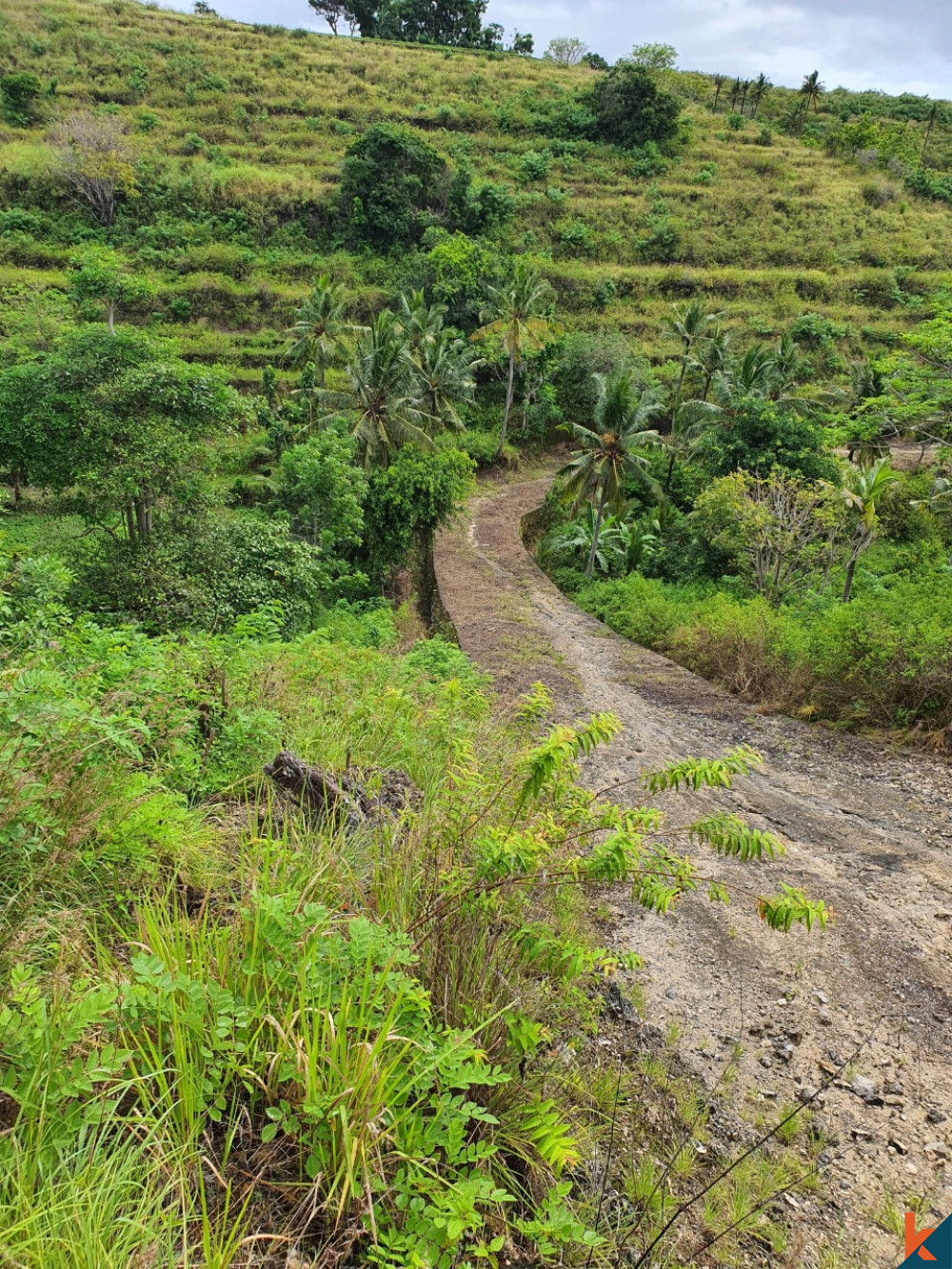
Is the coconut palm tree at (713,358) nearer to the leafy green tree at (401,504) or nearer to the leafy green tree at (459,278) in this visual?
the leafy green tree at (459,278)

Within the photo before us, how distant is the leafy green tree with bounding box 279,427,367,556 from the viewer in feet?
A: 54.7

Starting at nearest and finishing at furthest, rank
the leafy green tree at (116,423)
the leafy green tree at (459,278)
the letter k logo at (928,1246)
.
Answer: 1. the letter k logo at (928,1246)
2. the leafy green tree at (116,423)
3. the leafy green tree at (459,278)

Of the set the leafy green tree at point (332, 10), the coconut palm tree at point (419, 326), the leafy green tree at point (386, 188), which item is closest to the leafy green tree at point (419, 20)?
the leafy green tree at point (332, 10)

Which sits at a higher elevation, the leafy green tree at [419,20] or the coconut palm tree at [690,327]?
the leafy green tree at [419,20]

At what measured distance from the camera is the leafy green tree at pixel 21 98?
151 feet

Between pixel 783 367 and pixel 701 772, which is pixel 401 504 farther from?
pixel 783 367

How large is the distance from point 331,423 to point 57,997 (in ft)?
63.4

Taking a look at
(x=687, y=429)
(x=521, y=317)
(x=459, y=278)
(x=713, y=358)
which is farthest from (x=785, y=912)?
(x=459, y=278)

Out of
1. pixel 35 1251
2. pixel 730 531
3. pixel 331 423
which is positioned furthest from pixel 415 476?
pixel 35 1251

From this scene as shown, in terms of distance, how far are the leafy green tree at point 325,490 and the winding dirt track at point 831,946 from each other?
7146 mm

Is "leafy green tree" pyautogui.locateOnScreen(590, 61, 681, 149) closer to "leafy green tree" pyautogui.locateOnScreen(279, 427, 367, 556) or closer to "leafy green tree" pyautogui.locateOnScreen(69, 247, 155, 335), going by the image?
"leafy green tree" pyautogui.locateOnScreen(69, 247, 155, 335)

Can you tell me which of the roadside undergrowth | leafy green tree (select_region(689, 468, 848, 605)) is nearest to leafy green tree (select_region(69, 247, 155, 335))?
leafy green tree (select_region(689, 468, 848, 605))

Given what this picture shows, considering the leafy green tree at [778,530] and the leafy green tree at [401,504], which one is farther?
the leafy green tree at [401,504]

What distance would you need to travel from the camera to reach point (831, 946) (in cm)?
555
